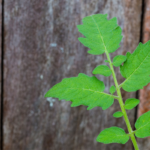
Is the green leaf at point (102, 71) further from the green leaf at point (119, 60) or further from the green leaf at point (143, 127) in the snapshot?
the green leaf at point (143, 127)

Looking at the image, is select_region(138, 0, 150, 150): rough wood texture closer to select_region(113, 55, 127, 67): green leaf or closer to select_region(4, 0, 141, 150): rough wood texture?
select_region(4, 0, 141, 150): rough wood texture

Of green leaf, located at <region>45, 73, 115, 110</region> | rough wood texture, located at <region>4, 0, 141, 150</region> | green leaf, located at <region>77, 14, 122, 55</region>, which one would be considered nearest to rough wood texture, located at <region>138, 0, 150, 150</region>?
rough wood texture, located at <region>4, 0, 141, 150</region>

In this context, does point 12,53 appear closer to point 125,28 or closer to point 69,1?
point 69,1

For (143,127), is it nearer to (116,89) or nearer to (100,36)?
(116,89)

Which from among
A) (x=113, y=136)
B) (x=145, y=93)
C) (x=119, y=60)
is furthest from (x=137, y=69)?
(x=145, y=93)

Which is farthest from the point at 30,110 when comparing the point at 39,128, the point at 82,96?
the point at 82,96

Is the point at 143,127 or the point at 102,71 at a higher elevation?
the point at 102,71
